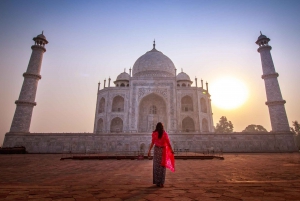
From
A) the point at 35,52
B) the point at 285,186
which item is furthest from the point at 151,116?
the point at 285,186

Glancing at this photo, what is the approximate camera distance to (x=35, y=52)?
65.7 feet

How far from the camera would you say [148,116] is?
2338 centimetres

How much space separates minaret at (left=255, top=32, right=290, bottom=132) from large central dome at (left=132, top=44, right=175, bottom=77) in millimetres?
12639

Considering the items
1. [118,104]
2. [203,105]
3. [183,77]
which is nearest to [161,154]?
[118,104]

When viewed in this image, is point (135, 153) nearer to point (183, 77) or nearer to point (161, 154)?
point (161, 154)

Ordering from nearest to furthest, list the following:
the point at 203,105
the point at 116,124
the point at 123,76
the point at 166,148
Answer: the point at 166,148, the point at 116,124, the point at 203,105, the point at 123,76

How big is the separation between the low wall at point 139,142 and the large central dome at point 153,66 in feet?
45.2

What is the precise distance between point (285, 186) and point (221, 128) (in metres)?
49.2

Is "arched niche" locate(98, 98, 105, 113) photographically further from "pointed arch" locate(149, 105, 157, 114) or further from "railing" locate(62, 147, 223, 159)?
"railing" locate(62, 147, 223, 159)

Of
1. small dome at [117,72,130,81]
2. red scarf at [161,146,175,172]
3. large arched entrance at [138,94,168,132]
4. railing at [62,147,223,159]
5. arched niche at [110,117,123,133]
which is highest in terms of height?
small dome at [117,72,130,81]

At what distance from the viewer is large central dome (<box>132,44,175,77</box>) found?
27619mm

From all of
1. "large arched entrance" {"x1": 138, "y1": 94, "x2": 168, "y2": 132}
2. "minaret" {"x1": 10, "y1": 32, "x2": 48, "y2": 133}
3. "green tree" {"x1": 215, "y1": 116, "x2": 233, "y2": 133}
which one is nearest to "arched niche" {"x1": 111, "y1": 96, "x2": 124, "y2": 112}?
"large arched entrance" {"x1": 138, "y1": 94, "x2": 168, "y2": 132}

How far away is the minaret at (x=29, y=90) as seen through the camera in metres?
17.4

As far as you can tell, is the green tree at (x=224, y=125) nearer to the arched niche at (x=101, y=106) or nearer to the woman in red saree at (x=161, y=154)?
the arched niche at (x=101, y=106)
